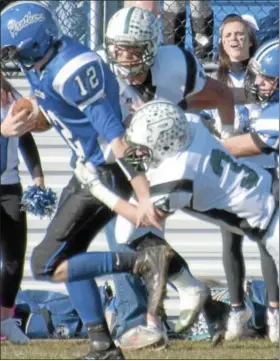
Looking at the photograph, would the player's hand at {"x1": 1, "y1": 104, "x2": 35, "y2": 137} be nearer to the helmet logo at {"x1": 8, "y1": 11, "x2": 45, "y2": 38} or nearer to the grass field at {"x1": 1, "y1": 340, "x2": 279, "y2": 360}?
the helmet logo at {"x1": 8, "y1": 11, "x2": 45, "y2": 38}

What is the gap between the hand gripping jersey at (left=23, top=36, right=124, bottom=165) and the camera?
6.59 m

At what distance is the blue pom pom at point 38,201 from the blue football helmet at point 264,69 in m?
1.13

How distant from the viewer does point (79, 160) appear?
6.92 metres

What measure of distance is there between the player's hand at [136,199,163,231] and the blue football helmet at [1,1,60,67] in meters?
0.89

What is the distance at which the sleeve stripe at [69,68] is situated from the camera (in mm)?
6598

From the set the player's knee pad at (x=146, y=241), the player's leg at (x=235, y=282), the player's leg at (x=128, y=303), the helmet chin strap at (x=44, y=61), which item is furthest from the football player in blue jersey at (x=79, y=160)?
the player's leg at (x=235, y=282)

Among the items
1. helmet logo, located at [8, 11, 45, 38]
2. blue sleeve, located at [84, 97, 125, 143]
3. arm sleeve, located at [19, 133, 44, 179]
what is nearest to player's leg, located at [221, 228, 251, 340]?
arm sleeve, located at [19, 133, 44, 179]

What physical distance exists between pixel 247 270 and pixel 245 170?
2.21m

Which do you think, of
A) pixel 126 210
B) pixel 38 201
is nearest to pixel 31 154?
pixel 38 201

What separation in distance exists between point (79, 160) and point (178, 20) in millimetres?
1633

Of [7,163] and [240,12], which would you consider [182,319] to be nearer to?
[7,163]

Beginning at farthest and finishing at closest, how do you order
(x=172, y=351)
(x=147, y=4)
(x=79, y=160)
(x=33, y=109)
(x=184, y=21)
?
(x=184, y=21) < (x=147, y=4) < (x=172, y=351) < (x=33, y=109) < (x=79, y=160)

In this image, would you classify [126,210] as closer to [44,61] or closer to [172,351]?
[44,61]

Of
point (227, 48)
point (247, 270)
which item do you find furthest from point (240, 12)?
point (247, 270)
